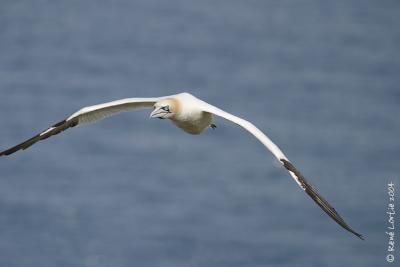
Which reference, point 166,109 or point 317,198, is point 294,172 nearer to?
point 317,198

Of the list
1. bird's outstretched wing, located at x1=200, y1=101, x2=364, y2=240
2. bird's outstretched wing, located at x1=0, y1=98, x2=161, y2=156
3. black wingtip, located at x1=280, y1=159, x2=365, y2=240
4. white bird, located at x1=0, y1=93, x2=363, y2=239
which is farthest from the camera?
bird's outstretched wing, located at x1=0, y1=98, x2=161, y2=156

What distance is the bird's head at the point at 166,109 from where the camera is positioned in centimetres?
1655

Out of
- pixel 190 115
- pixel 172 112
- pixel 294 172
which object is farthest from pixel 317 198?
pixel 172 112

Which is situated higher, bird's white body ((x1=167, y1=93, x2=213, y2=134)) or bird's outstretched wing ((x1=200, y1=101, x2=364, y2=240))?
bird's white body ((x1=167, y1=93, x2=213, y2=134))

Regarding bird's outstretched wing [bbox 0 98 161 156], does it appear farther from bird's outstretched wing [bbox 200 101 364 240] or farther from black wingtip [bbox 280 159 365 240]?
black wingtip [bbox 280 159 365 240]

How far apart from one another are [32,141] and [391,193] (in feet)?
34.5

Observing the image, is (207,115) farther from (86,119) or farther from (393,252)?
(393,252)

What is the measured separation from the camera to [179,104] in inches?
656

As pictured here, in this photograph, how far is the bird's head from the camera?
16.5m

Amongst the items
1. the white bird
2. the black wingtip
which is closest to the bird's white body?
the white bird

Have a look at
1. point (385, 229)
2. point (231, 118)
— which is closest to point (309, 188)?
point (231, 118)

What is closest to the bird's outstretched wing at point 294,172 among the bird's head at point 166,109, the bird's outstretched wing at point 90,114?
the bird's head at point 166,109

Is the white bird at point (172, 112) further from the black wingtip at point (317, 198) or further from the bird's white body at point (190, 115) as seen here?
the black wingtip at point (317, 198)

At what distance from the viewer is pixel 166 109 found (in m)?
16.6
